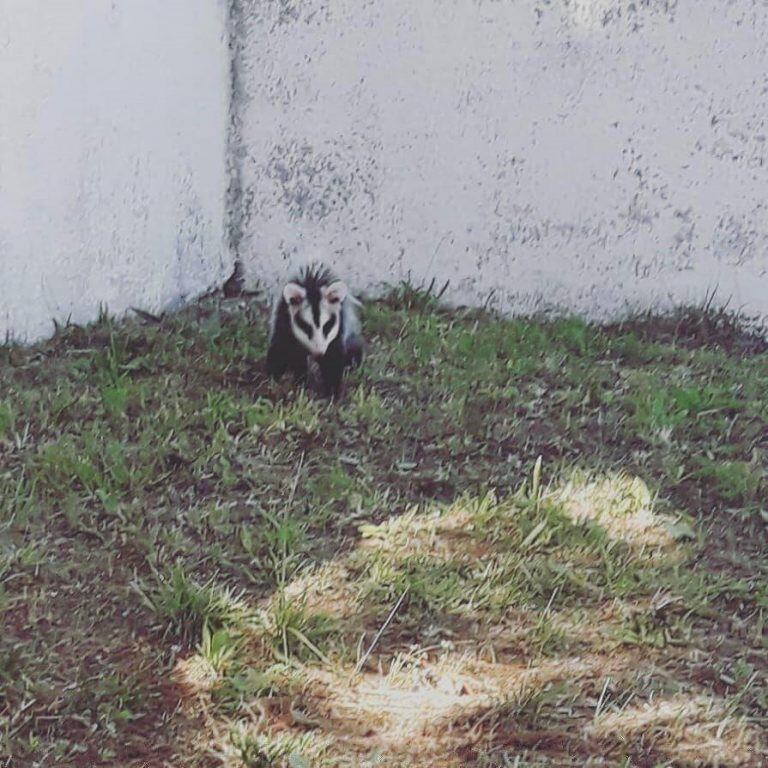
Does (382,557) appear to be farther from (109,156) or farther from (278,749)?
(109,156)

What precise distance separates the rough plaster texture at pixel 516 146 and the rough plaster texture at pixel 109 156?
0.30 metres

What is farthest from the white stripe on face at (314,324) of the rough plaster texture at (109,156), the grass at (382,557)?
the rough plaster texture at (109,156)

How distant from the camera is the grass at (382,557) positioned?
10.1 feet

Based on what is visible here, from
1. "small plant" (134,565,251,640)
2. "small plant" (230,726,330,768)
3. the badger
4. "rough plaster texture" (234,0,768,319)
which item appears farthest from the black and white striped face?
"small plant" (230,726,330,768)

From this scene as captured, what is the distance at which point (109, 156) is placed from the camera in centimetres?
548

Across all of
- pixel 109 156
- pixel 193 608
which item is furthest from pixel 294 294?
pixel 193 608

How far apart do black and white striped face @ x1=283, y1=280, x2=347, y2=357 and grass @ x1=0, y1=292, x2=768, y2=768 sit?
0.27m

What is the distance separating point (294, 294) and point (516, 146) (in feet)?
5.78

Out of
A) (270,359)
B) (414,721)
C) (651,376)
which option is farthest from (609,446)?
(414,721)

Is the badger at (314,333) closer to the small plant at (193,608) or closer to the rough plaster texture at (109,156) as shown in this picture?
the rough plaster texture at (109,156)

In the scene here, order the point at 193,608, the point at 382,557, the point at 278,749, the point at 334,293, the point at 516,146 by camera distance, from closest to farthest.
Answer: the point at 278,749
the point at 193,608
the point at 382,557
the point at 334,293
the point at 516,146

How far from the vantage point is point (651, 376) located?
5.43 metres

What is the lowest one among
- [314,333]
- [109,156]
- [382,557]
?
[382,557]

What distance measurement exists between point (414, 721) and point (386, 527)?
99 cm
